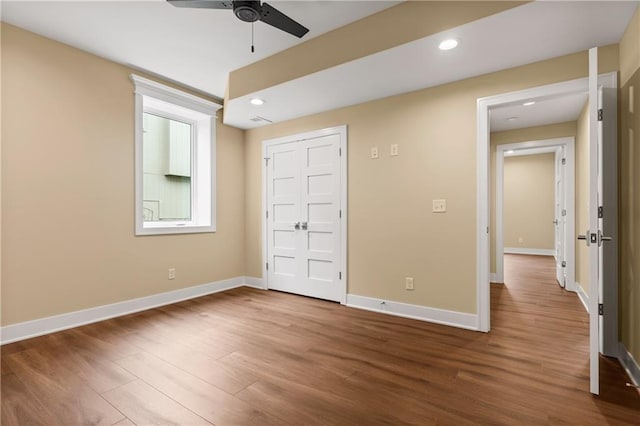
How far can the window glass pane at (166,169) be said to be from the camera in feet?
12.5

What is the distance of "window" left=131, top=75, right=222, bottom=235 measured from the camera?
11.6 feet

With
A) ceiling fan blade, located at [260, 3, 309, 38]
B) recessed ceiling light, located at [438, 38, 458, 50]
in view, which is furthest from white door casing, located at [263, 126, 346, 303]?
ceiling fan blade, located at [260, 3, 309, 38]

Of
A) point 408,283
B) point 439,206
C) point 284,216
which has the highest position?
point 439,206

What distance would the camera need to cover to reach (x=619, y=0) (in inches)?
74.0

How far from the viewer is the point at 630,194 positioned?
7.01 feet

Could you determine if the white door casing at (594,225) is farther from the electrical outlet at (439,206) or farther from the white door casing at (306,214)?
the white door casing at (306,214)

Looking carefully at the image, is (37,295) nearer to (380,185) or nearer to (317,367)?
(317,367)

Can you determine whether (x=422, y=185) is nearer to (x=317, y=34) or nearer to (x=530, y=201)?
(x=317, y=34)

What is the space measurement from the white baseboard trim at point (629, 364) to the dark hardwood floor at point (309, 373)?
63 millimetres

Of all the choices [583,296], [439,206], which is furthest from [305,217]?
[583,296]

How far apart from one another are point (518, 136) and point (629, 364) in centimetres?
383

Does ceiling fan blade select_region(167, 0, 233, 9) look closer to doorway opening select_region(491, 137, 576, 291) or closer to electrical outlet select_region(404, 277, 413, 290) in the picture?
electrical outlet select_region(404, 277, 413, 290)

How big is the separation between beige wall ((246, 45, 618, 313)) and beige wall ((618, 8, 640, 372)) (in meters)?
0.30

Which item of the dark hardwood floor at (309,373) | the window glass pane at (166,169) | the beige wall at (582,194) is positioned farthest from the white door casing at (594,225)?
the window glass pane at (166,169)
